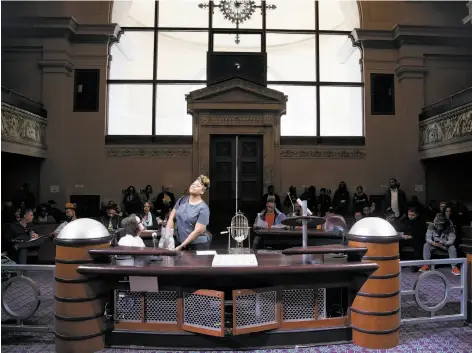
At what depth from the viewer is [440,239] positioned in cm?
623

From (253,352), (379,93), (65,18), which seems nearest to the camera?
(253,352)

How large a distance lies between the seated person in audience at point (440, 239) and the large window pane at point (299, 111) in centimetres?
556

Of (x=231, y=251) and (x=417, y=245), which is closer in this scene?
(x=231, y=251)

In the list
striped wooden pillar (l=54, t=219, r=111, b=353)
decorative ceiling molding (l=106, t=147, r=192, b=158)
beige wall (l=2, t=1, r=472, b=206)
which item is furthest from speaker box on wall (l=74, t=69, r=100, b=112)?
striped wooden pillar (l=54, t=219, r=111, b=353)

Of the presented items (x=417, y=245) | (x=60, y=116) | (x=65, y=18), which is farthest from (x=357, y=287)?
(x=65, y=18)

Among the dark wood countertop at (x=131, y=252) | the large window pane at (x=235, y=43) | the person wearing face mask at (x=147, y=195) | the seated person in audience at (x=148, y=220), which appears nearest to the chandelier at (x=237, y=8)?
the large window pane at (x=235, y=43)

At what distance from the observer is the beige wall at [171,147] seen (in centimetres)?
1058

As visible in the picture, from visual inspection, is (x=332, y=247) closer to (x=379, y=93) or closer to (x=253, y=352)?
(x=253, y=352)

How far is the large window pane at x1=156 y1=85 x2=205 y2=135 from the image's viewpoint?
1127 centimetres

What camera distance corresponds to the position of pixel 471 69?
11172 millimetres

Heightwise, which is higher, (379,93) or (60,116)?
(379,93)

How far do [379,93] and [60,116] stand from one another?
9.24 metres

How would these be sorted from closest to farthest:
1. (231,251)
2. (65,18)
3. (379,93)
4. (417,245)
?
(231,251)
(417,245)
(65,18)
(379,93)

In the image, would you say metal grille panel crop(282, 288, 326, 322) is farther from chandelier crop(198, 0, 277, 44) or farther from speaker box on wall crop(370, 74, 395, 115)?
chandelier crop(198, 0, 277, 44)
